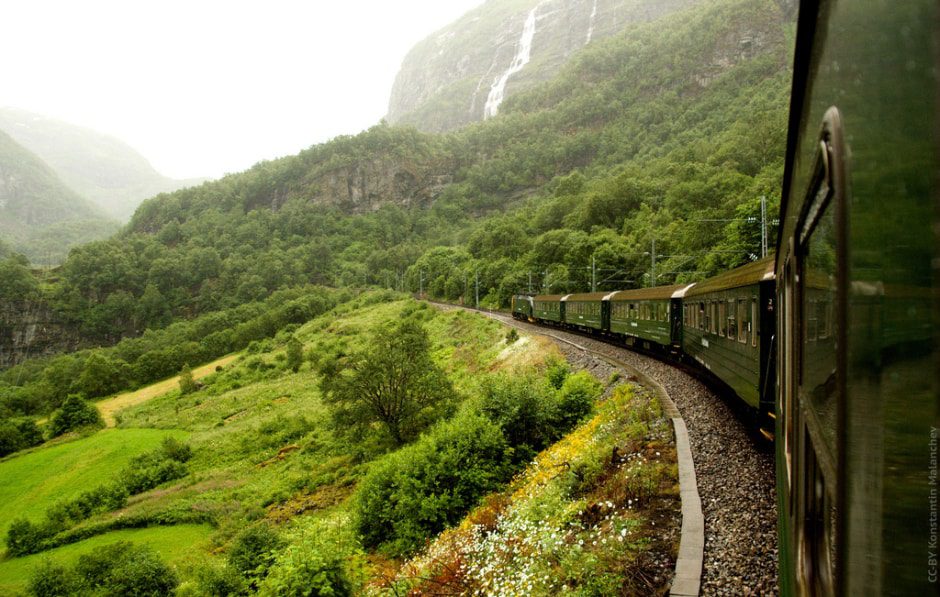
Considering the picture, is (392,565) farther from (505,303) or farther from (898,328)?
(505,303)

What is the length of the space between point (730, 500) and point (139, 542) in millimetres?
26234

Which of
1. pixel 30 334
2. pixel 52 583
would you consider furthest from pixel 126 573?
pixel 30 334

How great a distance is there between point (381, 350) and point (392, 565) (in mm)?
12580

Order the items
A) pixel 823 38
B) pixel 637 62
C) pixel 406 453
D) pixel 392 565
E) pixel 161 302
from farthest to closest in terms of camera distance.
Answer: pixel 637 62
pixel 161 302
pixel 406 453
pixel 392 565
pixel 823 38

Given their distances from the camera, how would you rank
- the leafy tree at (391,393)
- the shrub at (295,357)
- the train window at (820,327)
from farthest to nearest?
the shrub at (295,357)
the leafy tree at (391,393)
the train window at (820,327)

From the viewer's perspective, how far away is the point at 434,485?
14031mm

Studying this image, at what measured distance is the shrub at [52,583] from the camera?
59.4 feet

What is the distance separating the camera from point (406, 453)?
16.2 metres

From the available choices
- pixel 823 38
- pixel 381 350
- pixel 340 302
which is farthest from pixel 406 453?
pixel 340 302

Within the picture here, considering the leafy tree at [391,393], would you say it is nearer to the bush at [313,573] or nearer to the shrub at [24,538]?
the bush at [313,573]

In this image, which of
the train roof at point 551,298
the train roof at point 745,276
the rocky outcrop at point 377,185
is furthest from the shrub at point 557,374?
the rocky outcrop at point 377,185

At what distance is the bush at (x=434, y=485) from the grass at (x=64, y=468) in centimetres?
2931

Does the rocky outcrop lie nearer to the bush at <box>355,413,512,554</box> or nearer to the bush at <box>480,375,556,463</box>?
the bush at <box>480,375,556,463</box>

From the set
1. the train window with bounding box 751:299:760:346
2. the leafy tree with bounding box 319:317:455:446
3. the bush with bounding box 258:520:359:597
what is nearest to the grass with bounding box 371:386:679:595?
the bush with bounding box 258:520:359:597
